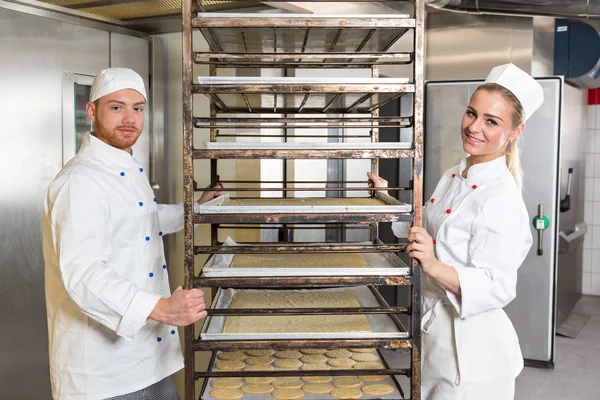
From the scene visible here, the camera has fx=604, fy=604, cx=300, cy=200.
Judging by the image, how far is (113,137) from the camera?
72.1 inches

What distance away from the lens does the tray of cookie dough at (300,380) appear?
167cm

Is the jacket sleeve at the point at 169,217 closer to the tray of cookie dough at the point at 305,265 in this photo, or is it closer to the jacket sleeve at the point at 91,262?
the tray of cookie dough at the point at 305,265

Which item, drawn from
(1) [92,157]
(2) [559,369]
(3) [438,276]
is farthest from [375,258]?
(2) [559,369]

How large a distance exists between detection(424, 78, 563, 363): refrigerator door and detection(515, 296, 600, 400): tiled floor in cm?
17

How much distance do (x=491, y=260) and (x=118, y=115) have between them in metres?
1.16

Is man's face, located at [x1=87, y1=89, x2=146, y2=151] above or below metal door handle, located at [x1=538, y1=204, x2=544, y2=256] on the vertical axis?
above

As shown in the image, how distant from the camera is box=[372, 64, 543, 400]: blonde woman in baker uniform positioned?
1.66 m

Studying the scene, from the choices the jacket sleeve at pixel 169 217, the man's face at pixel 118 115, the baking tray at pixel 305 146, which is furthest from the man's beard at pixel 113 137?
the baking tray at pixel 305 146

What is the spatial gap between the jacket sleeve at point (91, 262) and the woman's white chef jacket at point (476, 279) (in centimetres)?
84

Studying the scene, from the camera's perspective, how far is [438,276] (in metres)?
1.60

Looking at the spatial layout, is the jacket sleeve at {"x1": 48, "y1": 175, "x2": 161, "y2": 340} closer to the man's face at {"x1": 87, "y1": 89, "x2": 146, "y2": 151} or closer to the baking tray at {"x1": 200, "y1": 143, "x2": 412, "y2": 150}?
the man's face at {"x1": 87, "y1": 89, "x2": 146, "y2": 151}

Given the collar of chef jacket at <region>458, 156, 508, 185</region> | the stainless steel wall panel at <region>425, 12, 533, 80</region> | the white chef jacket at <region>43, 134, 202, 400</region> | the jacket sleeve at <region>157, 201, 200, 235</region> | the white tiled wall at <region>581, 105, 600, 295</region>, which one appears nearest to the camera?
the white chef jacket at <region>43, 134, 202, 400</region>

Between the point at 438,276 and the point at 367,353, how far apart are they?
48 centimetres

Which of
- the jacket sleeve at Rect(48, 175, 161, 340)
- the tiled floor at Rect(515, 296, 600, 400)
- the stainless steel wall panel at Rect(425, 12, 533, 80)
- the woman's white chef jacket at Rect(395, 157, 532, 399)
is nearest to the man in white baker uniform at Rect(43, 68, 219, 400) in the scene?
the jacket sleeve at Rect(48, 175, 161, 340)
